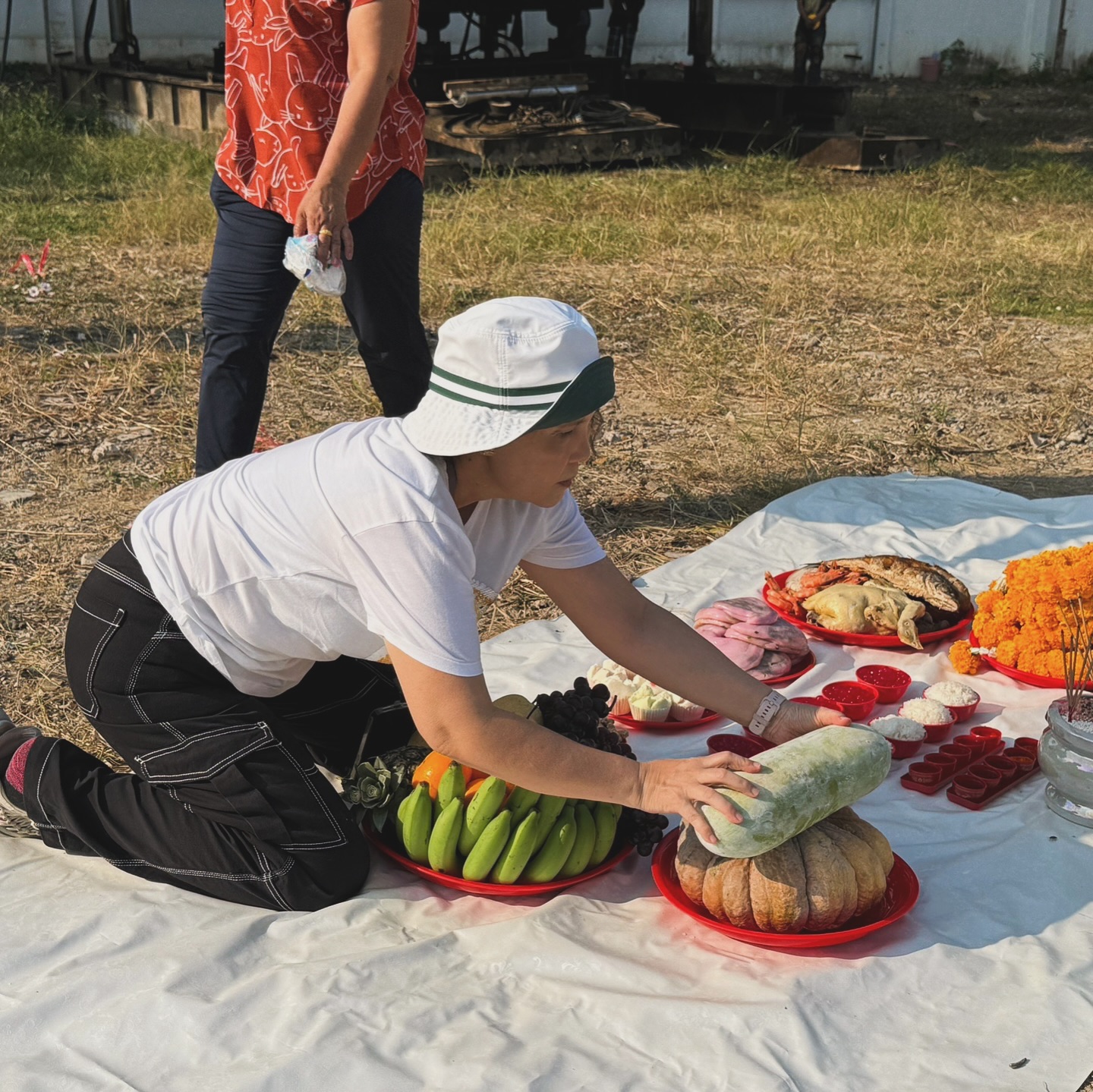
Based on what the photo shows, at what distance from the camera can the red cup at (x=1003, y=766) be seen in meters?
2.75

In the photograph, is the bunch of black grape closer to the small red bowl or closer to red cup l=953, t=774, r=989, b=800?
red cup l=953, t=774, r=989, b=800

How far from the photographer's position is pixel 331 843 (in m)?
2.40

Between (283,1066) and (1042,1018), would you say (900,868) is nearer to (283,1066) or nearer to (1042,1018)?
(1042,1018)

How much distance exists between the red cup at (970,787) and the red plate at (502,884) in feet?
2.33

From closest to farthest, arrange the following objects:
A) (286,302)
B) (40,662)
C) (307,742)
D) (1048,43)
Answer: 1. (307,742)
2. (40,662)
3. (286,302)
4. (1048,43)

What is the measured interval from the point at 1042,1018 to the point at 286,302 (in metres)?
2.65

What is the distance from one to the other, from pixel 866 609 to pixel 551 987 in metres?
1.57

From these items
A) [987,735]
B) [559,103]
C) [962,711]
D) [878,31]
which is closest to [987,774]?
[987,735]

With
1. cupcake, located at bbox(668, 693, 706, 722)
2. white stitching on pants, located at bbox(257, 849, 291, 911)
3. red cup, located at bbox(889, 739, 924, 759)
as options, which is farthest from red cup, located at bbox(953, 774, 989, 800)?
white stitching on pants, located at bbox(257, 849, 291, 911)

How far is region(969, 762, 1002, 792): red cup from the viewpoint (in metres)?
2.71

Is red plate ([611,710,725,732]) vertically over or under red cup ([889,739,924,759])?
under

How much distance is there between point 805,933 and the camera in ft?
7.24

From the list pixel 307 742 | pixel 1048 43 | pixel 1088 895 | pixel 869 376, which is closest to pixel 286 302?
pixel 307 742

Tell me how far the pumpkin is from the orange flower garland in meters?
1.08
